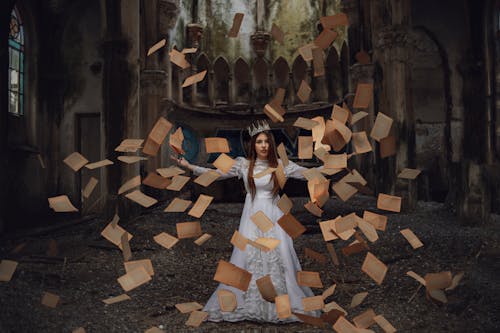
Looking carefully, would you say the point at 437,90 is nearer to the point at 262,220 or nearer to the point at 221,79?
the point at 262,220

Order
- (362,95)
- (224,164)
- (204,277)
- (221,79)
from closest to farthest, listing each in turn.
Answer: (362,95) < (224,164) < (204,277) < (221,79)

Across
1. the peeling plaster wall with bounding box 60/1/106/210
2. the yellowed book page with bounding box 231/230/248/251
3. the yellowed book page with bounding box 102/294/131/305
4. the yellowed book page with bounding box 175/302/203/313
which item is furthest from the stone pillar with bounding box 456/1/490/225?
the peeling plaster wall with bounding box 60/1/106/210

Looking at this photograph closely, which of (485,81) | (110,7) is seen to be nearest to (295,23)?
(485,81)

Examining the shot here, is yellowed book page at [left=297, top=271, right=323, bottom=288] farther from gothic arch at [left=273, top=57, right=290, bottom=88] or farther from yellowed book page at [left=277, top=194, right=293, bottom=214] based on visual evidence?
gothic arch at [left=273, top=57, right=290, bottom=88]

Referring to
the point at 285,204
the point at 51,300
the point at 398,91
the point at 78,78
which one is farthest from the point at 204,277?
the point at 78,78

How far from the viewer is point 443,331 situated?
4.39m

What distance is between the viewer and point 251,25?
69.4 feet

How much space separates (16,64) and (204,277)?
9410mm

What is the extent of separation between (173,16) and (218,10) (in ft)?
21.1

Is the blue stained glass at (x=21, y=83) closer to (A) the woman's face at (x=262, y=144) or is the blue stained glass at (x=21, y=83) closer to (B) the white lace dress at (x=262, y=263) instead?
(B) the white lace dress at (x=262, y=263)

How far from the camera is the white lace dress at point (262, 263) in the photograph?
14.9ft

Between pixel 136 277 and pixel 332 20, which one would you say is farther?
pixel 332 20

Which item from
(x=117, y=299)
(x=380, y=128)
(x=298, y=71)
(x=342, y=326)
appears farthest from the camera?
(x=298, y=71)

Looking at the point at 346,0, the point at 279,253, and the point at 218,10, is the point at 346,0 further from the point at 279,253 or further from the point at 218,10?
the point at 279,253
